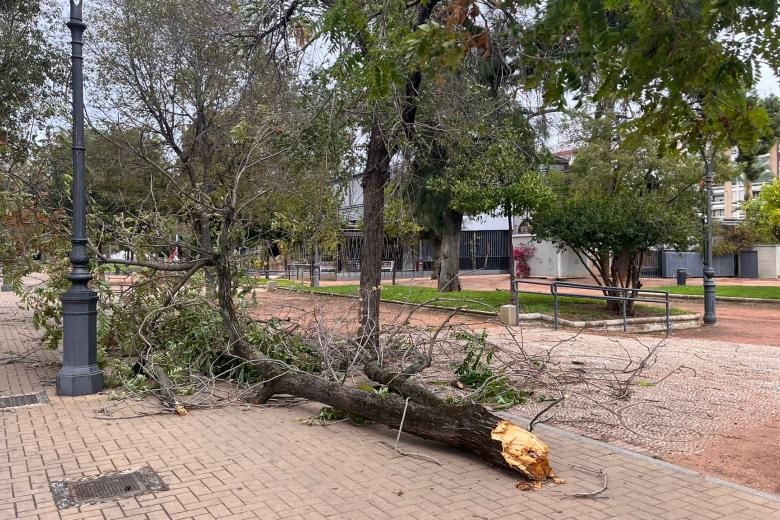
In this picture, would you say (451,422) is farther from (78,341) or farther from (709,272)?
(709,272)

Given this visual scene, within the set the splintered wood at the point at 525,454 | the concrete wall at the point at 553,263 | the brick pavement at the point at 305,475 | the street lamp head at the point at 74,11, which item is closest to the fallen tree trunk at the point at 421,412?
the splintered wood at the point at 525,454

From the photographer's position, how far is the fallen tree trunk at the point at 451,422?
480cm

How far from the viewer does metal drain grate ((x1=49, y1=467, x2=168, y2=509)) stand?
14.6ft

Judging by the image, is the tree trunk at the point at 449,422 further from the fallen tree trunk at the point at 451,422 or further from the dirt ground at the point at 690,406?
the dirt ground at the point at 690,406

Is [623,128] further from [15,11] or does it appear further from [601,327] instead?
[15,11]

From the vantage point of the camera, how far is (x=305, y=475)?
4.93 metres

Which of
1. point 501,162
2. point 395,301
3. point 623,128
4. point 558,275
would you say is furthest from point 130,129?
point 558,275

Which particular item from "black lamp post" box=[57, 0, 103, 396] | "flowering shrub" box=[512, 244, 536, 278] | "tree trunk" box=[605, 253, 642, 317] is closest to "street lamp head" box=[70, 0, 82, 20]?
"black lamp post" box=[57, 0, 103, 396]

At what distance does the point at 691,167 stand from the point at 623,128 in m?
15.1

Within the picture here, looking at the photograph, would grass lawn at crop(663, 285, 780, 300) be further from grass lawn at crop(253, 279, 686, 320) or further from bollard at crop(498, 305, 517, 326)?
bollard at crop(498, 305, 517, 326)

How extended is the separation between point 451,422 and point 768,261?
41249mm

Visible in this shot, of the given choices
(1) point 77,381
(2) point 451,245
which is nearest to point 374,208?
(1) point 77,381

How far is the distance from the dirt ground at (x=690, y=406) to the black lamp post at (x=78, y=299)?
97.2 inches

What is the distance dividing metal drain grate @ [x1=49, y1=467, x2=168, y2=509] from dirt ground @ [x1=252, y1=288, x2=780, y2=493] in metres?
3.18
